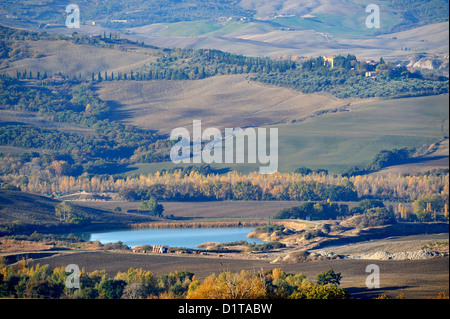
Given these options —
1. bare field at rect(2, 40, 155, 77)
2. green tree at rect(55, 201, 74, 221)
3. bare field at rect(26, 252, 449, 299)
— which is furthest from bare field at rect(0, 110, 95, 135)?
bare field at rect(26, 252, 449, 299)

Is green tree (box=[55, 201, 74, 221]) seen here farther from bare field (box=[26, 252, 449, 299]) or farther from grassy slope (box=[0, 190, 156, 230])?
bare field (box=[26, 252, 449, 299])

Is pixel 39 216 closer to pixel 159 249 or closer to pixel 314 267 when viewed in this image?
pixel 159 249

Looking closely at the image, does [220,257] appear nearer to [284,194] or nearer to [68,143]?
[284,194]

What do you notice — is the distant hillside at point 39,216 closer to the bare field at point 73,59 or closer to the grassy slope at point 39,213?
the grassy slope at point 39,213

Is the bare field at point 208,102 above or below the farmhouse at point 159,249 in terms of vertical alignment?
above

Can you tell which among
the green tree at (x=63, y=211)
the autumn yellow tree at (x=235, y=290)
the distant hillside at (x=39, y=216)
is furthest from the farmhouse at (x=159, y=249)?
the autumn yellow tree at (x=235, y=290)

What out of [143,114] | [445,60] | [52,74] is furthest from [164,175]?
[445,60]

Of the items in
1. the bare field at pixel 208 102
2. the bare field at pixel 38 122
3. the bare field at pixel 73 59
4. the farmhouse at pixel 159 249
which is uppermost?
the bare field at pixel 73 59
